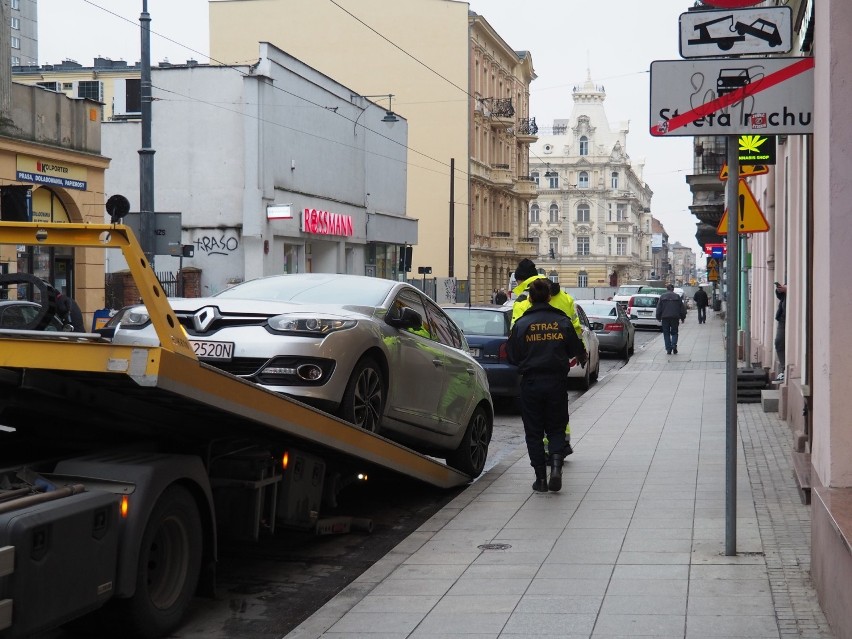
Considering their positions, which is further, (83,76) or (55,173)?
(83,76)

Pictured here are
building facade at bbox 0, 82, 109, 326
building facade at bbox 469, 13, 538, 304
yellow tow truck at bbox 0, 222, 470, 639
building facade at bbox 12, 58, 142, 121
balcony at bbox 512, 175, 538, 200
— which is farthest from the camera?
balcony at bbox 512, 175, 538, 200

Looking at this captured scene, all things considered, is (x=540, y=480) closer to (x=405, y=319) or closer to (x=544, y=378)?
(x=544, y=378)

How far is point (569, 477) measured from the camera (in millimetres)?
10188

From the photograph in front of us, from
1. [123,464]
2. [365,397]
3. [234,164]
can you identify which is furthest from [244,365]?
[234,164]

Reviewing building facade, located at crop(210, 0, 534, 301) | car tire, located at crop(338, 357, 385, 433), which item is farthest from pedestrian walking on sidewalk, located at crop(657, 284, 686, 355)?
building facade, located at crop(210, 0, 534, 301)

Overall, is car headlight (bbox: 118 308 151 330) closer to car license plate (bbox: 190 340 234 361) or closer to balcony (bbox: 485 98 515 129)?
car license plate (bbox: 190 340 234 361)

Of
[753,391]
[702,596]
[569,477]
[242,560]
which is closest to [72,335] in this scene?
[242,560]

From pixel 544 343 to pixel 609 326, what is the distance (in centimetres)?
1904

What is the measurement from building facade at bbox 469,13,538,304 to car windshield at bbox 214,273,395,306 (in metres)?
54.8

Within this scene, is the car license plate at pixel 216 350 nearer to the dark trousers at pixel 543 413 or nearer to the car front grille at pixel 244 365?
the car front grille at pixel 244 365

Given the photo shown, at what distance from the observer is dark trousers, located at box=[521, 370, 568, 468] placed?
9414 millimetres

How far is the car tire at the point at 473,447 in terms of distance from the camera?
10.3 m

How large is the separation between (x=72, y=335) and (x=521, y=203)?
241 feet

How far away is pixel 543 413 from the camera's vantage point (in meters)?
9.49
